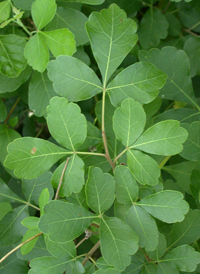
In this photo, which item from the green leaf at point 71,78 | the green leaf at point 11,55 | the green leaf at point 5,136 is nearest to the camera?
the green leaf at point 71,78

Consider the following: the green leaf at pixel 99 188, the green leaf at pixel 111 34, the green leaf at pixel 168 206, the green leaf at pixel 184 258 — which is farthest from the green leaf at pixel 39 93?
the green leaf at pixel 184 258

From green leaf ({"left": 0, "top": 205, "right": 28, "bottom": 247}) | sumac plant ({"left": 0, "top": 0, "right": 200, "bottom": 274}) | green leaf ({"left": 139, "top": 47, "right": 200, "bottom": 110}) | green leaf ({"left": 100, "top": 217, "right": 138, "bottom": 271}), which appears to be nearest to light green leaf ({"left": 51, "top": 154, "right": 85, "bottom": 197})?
sumac plant ({"left": 0, "top": 0, "right": 200, "bottom": 274})

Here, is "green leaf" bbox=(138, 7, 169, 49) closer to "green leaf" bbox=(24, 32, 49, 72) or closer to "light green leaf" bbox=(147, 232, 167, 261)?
"green leaf" bbox=(24, 32, 49, 72)

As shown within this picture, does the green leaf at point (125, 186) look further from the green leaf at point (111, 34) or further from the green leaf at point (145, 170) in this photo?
the green leaf at point (111, 34)

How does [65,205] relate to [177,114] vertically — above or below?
above

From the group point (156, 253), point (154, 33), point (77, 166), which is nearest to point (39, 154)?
point (77, 166)

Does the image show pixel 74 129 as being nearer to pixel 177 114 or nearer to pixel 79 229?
pixel 79 229
